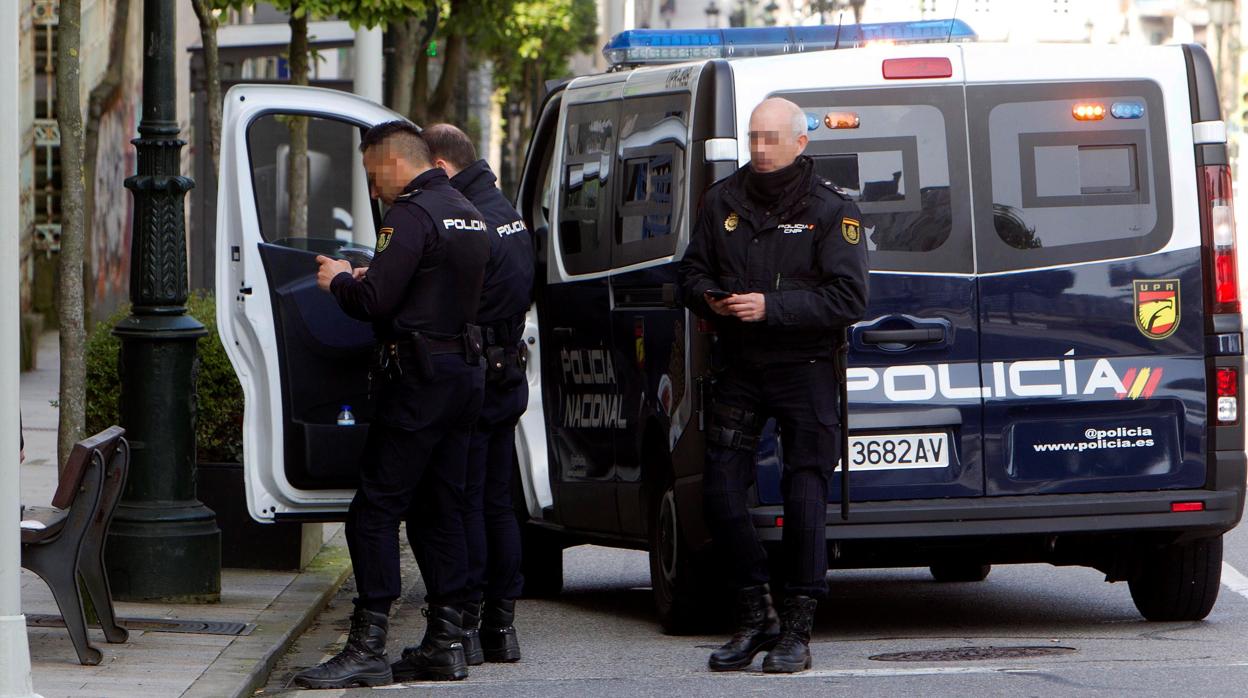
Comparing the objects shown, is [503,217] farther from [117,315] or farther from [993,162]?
[117,315]

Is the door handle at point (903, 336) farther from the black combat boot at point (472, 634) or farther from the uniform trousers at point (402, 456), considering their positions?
the black combat boot at point (472, 634)

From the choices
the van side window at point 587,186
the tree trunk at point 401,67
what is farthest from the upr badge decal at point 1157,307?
the tree trunk at point 401,67

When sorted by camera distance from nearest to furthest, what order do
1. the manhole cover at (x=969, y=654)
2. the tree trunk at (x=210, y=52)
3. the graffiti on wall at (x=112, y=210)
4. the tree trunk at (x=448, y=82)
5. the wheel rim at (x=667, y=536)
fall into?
1. the manhole cover at (x=969, y=654)
2. the wheel rim at (x=667, y=536)
3. the tree trunk at (x=210, y=52)
4. the tree trunk at (x=448, y=82)
5. the graffiti on wall at (x=112, y=210)

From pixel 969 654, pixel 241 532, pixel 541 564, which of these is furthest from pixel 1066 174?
pixel 241 532

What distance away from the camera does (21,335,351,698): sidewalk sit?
259 inches

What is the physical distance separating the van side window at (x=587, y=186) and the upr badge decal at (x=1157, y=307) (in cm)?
195

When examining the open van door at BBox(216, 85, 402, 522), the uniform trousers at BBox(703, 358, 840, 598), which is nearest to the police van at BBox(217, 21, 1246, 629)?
the uniform trousers at BBox(703, 358, 840, 598)

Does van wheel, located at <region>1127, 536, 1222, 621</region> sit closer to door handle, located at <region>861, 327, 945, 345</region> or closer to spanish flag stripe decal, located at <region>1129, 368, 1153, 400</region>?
spanish flag stripe decal, located at <region>1129, 368, 1153, 400</region>

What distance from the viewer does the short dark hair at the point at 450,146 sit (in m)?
7.29

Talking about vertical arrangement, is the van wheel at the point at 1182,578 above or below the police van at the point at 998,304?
below

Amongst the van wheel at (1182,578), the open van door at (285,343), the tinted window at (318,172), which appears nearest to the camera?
the van wheel at (1182,578)

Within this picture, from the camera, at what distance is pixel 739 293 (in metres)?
6.87

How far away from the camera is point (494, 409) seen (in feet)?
24.0

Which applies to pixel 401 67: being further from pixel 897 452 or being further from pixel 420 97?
pixel 897 452
